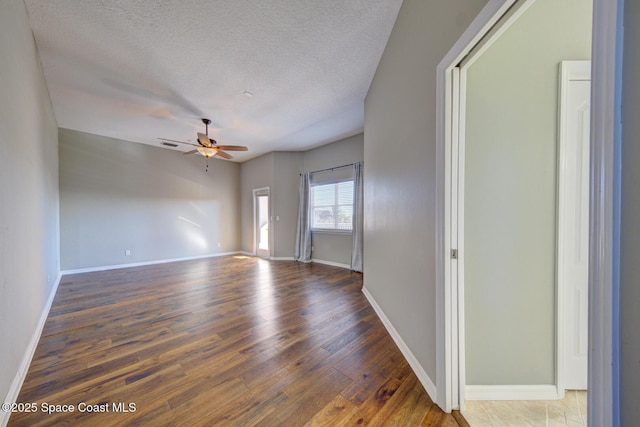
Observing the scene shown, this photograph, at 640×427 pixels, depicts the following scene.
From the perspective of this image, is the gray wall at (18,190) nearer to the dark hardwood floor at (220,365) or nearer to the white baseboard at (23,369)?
the white baseboard at (23,369)

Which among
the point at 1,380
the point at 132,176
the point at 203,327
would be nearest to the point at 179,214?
the point at 132,176

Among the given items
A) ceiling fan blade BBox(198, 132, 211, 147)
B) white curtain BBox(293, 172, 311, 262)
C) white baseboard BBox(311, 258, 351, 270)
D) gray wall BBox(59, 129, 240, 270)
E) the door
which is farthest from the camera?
the door

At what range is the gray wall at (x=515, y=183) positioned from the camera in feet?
4.45

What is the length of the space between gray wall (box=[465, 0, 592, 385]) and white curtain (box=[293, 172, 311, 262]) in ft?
14.0

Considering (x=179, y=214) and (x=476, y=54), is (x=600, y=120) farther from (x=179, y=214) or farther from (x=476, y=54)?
(x=179, y=214)

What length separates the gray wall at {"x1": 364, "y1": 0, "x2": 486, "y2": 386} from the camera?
1379 mm

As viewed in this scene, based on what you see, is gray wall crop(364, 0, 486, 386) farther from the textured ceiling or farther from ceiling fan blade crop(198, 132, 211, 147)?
ceiling fan blade crop(198, 132, 211, 147)

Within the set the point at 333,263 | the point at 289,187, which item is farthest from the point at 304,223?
the point at 333,263

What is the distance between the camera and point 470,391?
1383mm

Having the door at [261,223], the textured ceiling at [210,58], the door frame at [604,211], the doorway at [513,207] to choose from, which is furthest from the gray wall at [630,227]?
the door at [261,223]

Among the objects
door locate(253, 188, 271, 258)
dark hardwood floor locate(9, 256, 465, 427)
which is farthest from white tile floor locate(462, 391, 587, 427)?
door locate(253, 188, 271, 258)

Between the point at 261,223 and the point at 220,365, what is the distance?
4.85 m

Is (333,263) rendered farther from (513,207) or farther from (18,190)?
(18,190)

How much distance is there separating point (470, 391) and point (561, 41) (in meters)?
2.21
